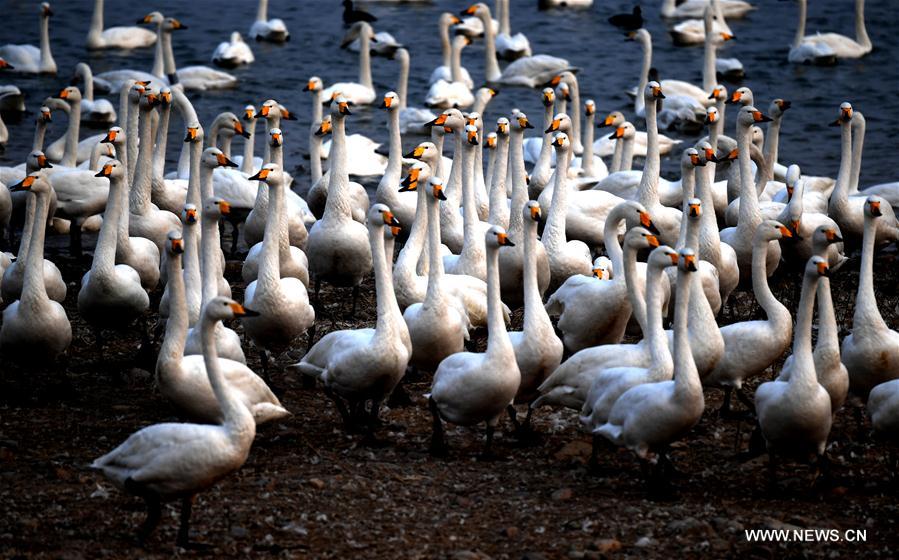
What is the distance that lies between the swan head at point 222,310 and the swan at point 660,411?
2201 millimetres

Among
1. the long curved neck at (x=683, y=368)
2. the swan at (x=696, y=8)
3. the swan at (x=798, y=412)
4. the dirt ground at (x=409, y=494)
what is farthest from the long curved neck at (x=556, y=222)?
the swan at (x=696, y=8)

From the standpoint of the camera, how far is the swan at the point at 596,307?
35.0 feet

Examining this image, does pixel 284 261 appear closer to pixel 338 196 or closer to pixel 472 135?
pixel 338 196

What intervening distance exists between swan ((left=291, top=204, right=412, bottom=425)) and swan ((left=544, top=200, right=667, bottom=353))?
1.57 meters

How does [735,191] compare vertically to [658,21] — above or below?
above

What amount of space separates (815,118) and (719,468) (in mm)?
14745

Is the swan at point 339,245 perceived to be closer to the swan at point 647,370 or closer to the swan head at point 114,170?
the swan head at point 114,170

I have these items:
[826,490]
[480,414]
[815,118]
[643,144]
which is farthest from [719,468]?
[815,118]

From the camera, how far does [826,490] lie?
28.3 ft

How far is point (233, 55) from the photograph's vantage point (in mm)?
26031

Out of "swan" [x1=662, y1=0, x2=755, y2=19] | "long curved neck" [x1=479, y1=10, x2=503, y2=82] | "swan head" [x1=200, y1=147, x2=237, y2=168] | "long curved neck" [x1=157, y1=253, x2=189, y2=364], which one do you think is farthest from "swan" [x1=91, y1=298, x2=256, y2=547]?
"swan" [x1=662, y1=0, x2=755, y2=19]

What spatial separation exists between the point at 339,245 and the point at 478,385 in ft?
12.3

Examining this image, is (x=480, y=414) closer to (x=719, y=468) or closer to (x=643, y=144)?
(x=719, y=468)

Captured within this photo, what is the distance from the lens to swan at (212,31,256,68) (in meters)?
26.0
